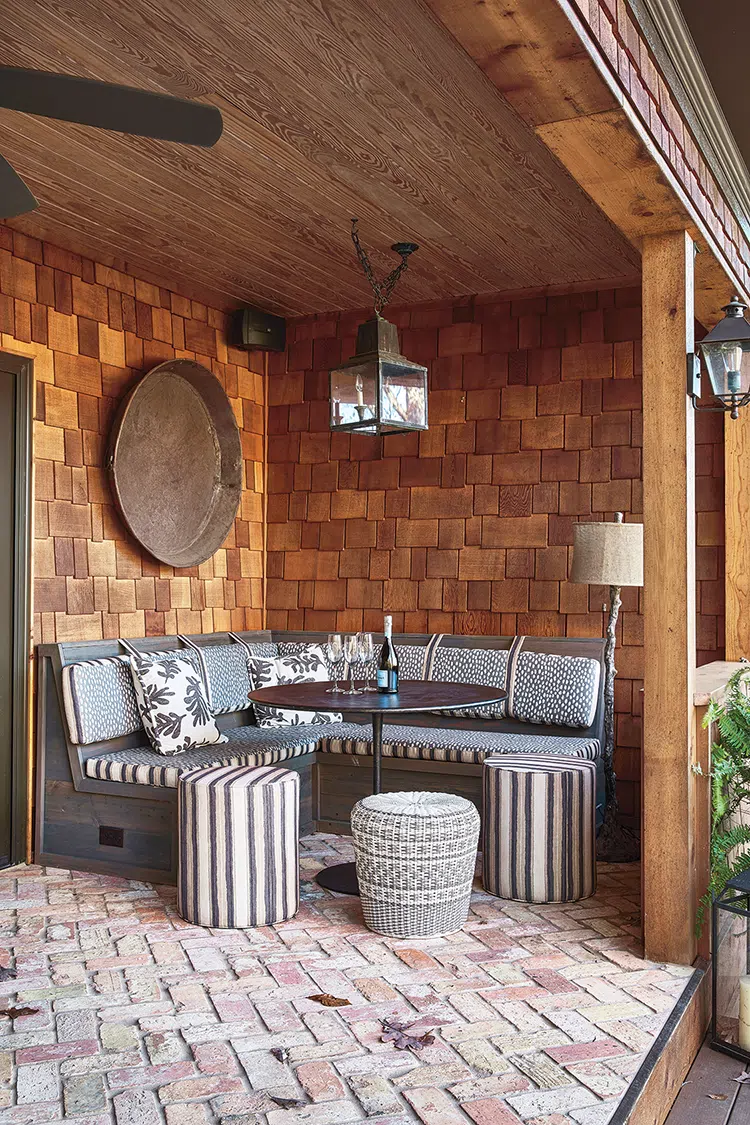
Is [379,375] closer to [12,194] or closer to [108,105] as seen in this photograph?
[12,194]

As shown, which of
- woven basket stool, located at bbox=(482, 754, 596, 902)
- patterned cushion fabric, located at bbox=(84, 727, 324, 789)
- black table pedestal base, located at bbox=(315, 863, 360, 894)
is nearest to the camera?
woven basket stool, located at bbox=(482, 754, 596, 902)

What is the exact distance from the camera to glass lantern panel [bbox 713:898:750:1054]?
3246 millimetres

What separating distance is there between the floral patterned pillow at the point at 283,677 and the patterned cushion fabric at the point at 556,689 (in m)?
1.04

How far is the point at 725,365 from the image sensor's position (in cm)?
381

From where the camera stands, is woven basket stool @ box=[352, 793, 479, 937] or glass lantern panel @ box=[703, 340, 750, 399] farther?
glass lantern panel @ box=[703, 340, 750, 399]

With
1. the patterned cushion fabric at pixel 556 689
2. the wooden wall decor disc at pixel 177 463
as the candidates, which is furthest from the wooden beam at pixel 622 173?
the wooden wall decor disc at pixel 177 463

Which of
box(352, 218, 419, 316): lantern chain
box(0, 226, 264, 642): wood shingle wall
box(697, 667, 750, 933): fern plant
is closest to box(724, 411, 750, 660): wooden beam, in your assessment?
box(697, 667, 750, 933): fern plant

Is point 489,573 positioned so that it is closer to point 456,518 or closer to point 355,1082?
point 456,518

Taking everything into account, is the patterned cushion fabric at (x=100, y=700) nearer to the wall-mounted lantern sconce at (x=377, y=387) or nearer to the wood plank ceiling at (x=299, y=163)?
the wall-mounted lantern sconce at (x=377, y=387)

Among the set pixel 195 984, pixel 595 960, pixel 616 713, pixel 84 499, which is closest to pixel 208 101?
pixel 84 499

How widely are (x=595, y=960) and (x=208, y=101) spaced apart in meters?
3.16

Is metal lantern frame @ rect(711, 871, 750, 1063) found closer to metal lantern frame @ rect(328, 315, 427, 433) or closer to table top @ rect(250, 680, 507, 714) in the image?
table top @ rect(250, 680, 507, 714)

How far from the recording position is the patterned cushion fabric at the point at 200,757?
4340mm

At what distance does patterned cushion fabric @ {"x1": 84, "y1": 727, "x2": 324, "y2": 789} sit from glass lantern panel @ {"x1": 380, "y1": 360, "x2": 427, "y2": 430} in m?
1.63
